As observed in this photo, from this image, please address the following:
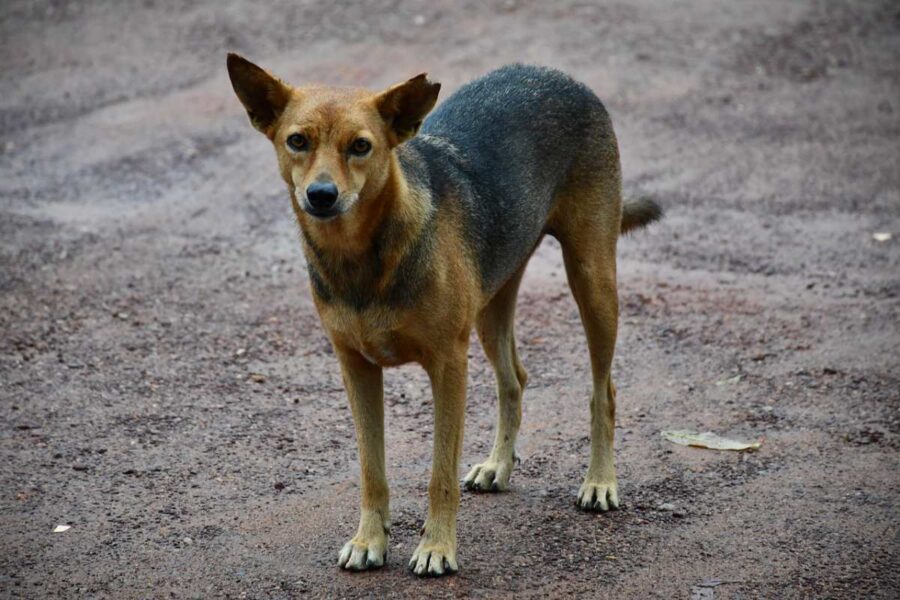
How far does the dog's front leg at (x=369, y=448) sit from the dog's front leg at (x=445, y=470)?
8.9 inches

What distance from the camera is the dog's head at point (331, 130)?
184 inches

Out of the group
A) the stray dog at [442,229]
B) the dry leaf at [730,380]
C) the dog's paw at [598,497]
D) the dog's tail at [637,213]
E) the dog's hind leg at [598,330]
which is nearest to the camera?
the stray dog at [442,229]

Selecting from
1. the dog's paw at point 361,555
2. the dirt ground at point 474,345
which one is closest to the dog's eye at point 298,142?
the dog's paw at point 361,555

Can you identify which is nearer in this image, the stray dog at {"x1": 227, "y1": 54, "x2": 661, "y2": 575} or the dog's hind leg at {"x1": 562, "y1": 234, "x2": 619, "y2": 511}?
the stray dog at {"x1": 227, "y1": 54, "x2": 661, "y2": 575}

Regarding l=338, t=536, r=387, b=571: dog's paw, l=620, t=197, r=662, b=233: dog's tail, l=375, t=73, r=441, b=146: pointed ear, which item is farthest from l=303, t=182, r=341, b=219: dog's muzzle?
l=620, t=197, r=662, b=233: dog's tail

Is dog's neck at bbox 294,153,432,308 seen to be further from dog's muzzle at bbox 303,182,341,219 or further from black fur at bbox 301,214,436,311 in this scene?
dog's muzzle at bbox 303,182,341,219

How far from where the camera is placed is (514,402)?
641 cm

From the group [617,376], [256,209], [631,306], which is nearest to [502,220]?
[617,376]

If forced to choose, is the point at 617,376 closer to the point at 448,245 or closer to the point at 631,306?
the point at 631,306

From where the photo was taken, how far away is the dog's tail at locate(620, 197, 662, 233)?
6652mm

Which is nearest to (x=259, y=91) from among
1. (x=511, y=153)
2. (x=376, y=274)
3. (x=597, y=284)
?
(x=376, y=274)

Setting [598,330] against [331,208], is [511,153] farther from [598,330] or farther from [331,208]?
[331,208]

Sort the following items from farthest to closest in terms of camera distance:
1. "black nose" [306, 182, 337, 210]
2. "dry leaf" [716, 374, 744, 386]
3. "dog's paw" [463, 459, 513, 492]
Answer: "dry leaf" [716, 374, 744, 386] → "dog's paw" [463, 459, 513, 492] → "black nose" [306, 182, 337, 210]

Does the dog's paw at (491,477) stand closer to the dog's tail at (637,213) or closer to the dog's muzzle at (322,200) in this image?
the dog's tail at (637,213)
